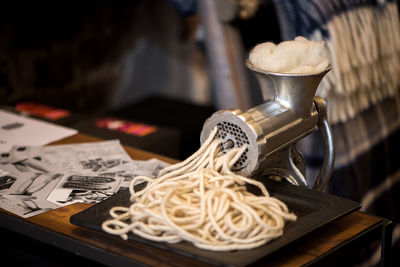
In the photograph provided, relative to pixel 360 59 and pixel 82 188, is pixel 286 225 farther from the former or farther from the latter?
pixel 360 59

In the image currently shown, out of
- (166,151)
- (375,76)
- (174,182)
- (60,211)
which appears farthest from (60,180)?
(375,76)

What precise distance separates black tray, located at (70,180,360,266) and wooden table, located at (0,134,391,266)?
0.02m

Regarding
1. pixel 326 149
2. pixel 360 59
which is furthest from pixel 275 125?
pixel 360 59

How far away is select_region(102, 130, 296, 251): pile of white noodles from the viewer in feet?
2.46

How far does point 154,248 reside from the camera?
31.7 inches

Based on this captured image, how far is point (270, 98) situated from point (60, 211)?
0.39 m

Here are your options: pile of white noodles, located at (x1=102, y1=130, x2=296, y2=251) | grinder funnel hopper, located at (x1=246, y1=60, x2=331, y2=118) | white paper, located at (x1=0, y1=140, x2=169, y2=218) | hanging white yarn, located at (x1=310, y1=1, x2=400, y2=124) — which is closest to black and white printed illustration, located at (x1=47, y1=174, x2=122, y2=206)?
white paper, located at (x1=0, y1=140, x2=169, y2=218)

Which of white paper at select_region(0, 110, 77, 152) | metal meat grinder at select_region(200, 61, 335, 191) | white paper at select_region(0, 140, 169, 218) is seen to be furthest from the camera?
white paper at select_region(0, 110, 77, 152)

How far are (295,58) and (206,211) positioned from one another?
297mm

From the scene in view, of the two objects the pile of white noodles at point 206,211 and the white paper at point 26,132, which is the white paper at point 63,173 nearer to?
the white paper at point 26,132

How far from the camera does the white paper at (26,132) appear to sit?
49.0 inches

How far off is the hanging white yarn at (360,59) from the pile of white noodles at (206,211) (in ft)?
2.55

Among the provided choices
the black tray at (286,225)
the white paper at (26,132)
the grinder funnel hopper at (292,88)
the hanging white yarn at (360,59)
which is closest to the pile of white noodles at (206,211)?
the black tray at (286,225)

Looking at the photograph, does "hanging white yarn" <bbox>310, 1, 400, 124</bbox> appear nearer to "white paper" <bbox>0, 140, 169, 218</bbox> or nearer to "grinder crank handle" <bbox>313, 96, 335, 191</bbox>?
"grinder crank handle" <bbox>313, 96, 335, 191</bbox>
